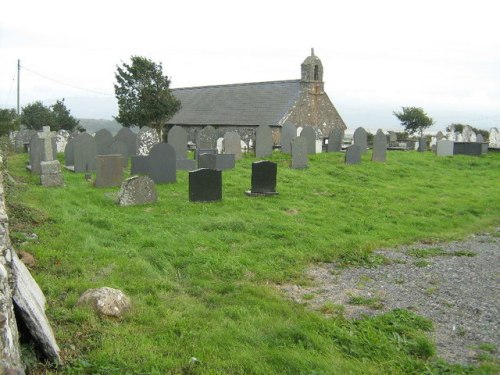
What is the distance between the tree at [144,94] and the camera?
29.1 m

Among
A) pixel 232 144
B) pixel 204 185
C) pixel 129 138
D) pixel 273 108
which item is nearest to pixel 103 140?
pixel 129 138

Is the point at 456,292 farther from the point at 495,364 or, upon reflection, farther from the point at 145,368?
the point at 145,368

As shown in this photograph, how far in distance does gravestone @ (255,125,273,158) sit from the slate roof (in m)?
10.8

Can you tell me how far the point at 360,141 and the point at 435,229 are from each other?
12.8 m

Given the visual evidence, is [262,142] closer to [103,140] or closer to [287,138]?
[287,138]

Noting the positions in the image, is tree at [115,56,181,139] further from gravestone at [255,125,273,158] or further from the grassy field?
the grassy field

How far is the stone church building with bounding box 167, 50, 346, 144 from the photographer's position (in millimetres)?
32750

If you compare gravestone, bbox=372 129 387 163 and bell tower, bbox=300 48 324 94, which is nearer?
gravestone, bbox=372 129 387 163

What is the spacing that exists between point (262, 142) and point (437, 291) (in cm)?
1445

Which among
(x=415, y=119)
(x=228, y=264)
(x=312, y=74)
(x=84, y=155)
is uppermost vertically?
(x=312, y=74)

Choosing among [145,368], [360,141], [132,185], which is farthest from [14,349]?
[360,141]

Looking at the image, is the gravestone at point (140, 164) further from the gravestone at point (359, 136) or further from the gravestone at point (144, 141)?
the gravestone at point (359, 136)

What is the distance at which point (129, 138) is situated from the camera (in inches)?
752

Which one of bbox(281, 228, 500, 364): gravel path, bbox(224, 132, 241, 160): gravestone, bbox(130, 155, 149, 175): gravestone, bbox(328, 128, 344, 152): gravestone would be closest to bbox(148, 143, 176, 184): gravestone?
bbox(130, 155, 149, 175): gravestone
